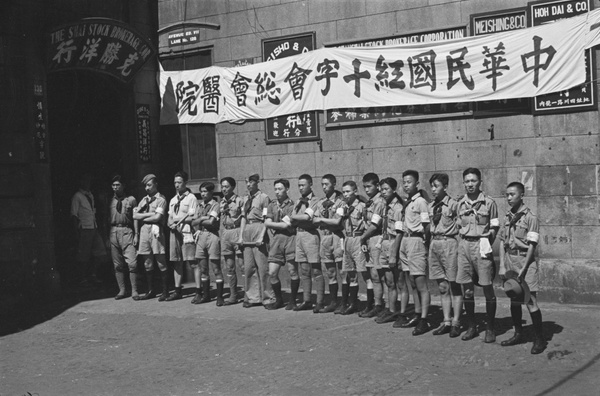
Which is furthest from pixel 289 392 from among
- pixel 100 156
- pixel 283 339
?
pixel 100 156

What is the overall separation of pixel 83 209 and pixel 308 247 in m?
4.96

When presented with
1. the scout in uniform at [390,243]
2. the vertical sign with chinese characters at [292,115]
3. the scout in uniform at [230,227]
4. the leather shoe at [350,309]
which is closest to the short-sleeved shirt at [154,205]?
the scout in uniform at [230,227]

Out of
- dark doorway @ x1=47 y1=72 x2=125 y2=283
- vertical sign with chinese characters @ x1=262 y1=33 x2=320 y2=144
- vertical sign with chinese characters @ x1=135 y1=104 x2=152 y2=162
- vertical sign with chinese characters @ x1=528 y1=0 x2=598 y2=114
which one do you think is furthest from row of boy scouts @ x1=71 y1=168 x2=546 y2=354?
vertical sign with chinese characters @ x1=528 y1=0 x2=598 y2=114

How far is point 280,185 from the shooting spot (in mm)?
12398

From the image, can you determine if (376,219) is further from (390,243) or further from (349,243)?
(349,243)

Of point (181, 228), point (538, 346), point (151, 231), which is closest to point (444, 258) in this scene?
point (538, 346)

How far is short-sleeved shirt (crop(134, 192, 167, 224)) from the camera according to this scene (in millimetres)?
13539

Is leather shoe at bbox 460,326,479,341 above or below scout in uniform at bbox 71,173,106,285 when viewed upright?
below

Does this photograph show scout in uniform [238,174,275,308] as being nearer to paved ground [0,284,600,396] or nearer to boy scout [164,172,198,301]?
paved ground [0,284,600,396]

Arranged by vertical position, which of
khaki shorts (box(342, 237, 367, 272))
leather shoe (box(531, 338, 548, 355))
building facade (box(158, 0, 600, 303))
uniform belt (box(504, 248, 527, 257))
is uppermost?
building facade (box(158, 0, 600, 303))

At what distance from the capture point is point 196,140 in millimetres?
15609

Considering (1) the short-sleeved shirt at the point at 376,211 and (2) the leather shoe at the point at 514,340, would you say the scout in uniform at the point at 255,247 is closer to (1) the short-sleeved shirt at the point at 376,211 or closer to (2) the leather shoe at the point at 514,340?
(1) the short-sleeved shirt at the point at 376,211

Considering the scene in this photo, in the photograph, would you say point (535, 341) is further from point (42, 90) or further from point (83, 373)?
point (42, 90)

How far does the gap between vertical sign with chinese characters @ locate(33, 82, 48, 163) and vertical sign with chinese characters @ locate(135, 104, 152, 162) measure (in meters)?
2.23
